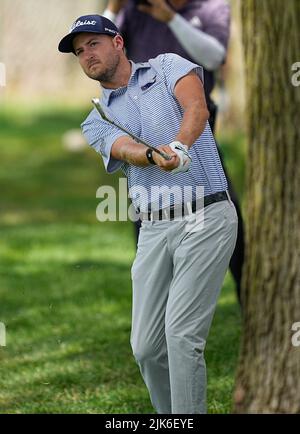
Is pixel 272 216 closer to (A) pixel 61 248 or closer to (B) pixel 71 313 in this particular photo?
(B) pixel 71 313

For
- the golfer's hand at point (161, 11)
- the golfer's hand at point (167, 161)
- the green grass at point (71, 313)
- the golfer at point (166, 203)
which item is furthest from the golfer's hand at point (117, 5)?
the golfer's hand at point (167, 161)

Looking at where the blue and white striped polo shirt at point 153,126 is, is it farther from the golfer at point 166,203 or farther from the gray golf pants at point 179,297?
the gray golf pants at point 179,297

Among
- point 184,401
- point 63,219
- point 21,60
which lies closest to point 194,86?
point 184,401

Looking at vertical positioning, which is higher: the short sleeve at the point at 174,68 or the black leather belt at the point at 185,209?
the short sleeve at the point at 174,68

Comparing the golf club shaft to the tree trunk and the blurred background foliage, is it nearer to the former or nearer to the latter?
the tree trunk

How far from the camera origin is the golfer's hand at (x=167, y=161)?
15.5 ft

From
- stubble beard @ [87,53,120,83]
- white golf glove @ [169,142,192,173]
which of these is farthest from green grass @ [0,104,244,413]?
stubble beard @ [87,53,120,83]

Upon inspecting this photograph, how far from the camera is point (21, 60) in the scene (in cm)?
1889

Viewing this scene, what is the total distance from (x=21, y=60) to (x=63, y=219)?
748cm

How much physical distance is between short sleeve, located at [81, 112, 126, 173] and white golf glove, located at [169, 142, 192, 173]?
37 cm

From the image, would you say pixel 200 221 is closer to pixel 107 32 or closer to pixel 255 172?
pixel 255 172

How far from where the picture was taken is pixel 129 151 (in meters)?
4.98

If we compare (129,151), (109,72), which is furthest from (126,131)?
(109,72)

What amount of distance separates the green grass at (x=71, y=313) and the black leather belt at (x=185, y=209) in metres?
1.22
